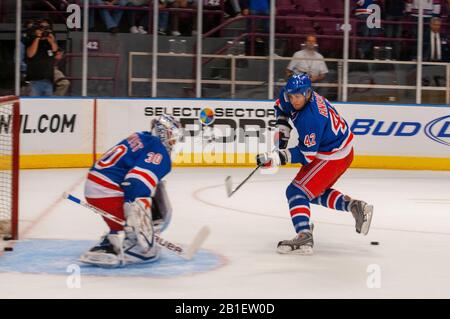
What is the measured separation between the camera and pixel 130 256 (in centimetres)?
640

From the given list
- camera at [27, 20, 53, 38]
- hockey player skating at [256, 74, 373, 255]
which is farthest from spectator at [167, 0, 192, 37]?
hockey player skating at [256, 74, 373, 255]

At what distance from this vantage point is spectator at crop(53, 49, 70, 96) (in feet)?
43.8

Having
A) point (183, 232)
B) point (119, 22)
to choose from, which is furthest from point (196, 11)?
point (183, 232)

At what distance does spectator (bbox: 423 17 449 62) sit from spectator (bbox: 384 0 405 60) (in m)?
0.37

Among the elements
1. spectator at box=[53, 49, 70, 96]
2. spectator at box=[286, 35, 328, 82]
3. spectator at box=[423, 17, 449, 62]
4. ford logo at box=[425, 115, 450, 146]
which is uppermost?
spectator at box=[423, 17, 449, 62]

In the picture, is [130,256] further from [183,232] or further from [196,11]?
[196,11]

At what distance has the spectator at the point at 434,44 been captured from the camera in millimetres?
14516

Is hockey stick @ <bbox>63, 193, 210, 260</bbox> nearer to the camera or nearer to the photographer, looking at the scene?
the photographer

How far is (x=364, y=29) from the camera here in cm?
1460

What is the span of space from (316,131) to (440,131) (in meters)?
7.16

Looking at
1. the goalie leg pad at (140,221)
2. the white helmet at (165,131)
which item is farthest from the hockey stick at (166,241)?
the white helmet at (165,131)

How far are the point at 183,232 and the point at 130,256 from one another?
5.58 ft

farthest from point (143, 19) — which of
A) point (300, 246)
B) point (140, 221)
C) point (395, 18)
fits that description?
point (140, 221)
